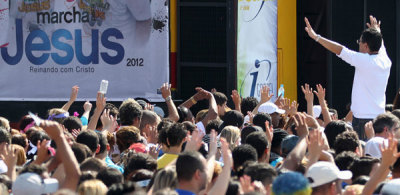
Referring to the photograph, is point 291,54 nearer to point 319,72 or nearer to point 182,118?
point 319,72

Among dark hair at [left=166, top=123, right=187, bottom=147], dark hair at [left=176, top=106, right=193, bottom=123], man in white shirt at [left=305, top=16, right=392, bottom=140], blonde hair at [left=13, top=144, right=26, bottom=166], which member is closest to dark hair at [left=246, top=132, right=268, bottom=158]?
dark hair at [left=166, top=123, right=187, bottom=147]

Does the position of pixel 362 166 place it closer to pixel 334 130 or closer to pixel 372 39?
pixel 334 130

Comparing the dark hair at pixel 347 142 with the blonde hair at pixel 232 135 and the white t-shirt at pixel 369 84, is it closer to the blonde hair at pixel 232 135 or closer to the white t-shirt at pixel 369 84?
the blonde hair at pixel 232 135

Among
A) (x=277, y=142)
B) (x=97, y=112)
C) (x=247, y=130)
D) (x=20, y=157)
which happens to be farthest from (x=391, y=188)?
(x=97, y=112)

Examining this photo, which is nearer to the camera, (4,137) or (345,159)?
(345,159)

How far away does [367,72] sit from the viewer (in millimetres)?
8062

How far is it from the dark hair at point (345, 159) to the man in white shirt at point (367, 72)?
2544mm

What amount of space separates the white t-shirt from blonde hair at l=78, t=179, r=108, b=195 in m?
4.21

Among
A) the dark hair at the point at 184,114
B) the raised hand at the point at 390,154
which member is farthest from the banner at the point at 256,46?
the raised hand at the point at 390,154

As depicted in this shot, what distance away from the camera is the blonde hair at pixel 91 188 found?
439cm

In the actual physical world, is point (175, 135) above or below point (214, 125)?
above

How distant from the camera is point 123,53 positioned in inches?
490

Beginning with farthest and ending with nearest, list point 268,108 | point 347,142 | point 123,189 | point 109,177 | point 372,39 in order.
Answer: point 268,108 < point 372,39 < point 347,142 < point 109,177 < point 123,189

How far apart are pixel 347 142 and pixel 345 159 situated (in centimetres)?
49
